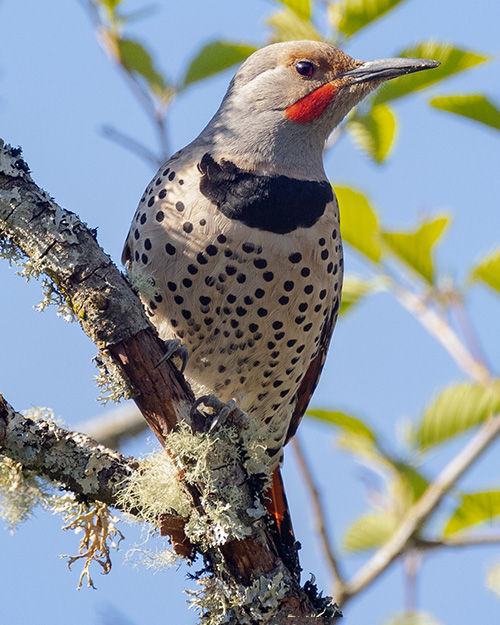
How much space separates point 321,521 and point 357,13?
2.52 meters

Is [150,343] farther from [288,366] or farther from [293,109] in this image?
[293,109]

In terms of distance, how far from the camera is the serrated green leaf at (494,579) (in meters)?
4.33

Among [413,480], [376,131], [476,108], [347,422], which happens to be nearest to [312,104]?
[376,131]

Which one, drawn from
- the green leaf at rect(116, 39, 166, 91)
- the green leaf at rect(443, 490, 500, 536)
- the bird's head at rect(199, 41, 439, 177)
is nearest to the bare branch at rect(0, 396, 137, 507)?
the bird's head at rect(199, 41, 439, 177)

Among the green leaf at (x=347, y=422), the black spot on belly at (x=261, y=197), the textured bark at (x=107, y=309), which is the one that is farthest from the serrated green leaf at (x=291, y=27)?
the textured bark at (x=107, y=309)

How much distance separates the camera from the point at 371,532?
4.46 meters

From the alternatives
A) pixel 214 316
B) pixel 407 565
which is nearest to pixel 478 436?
pixel 407 565

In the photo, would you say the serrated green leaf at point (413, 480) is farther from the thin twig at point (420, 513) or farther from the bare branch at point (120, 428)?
the bare branch at point (120, 428)

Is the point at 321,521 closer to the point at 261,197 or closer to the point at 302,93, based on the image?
the point at 261,197

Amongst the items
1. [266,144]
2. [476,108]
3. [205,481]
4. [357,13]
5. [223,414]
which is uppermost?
[357,13]

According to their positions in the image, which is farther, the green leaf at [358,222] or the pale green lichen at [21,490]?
the green leaf at [358,222]

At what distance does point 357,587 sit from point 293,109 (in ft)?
7.33

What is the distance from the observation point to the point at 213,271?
3.43m

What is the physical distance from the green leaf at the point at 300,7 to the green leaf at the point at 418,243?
1.18 metres
